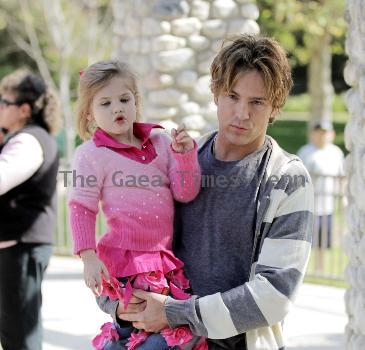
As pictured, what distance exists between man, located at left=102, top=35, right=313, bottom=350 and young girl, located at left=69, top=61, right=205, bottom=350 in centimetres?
5

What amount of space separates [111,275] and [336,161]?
593 centimetres

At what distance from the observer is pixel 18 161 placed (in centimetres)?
364

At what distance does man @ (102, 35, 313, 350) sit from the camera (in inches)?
78.0

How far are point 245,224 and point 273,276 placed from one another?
0.55 feet

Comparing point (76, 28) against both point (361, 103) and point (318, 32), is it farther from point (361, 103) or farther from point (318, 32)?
point (361, 103)

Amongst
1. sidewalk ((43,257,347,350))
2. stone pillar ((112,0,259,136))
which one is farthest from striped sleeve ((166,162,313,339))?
stone pillar ((112,0,259,136))

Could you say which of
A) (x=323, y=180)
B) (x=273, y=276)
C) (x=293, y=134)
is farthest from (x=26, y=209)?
(x=293, y=134)

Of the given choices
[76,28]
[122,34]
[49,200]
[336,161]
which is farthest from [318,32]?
[49,200]

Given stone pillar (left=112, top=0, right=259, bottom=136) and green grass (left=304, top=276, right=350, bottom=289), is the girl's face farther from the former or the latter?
green grass (left=304, top=276, right=350, bottom=289)

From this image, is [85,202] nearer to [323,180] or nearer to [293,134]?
[323,180]

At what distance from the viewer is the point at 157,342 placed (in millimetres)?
2096

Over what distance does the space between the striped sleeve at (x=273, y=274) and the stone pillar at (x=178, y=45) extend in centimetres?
454

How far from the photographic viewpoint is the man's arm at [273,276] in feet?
6.45

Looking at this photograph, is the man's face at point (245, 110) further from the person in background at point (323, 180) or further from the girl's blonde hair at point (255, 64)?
the person in background at point (323, 180)
